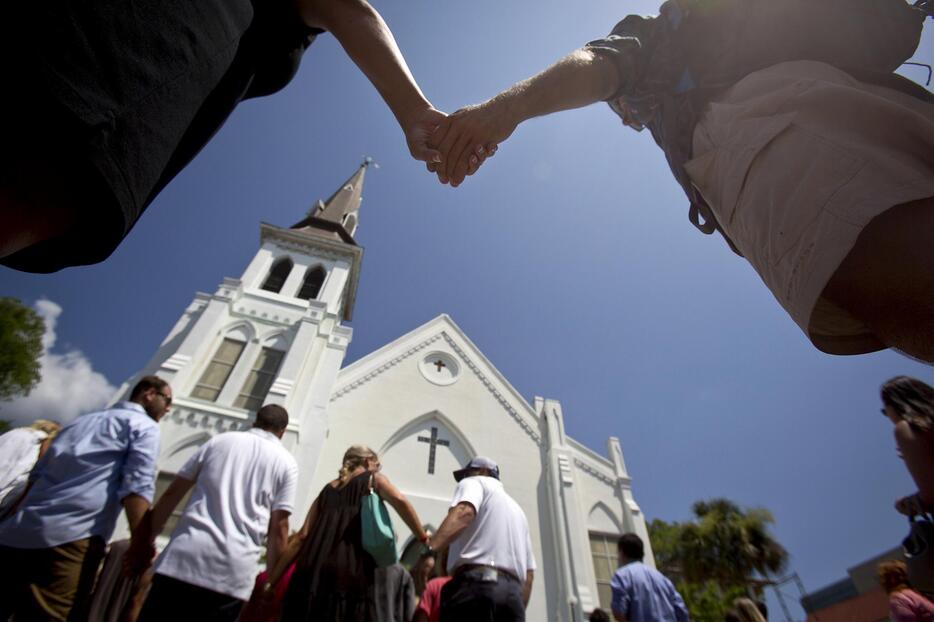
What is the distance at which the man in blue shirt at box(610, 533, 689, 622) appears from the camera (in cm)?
406

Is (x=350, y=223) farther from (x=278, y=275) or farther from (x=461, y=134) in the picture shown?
(x=461, y=134)

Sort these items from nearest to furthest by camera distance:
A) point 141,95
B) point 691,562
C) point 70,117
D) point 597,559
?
point 70,117 < point 141,95 < point 597,559 < point 691,562

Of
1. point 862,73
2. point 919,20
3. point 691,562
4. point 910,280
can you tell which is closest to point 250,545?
point 910,280

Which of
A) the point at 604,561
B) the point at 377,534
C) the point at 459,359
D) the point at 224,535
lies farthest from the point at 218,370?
the point at 604,561

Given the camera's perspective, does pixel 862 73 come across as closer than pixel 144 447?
Yes

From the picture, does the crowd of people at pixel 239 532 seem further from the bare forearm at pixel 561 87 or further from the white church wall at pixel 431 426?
the white church wall at pixel 431 426

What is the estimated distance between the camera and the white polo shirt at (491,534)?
2951 mm

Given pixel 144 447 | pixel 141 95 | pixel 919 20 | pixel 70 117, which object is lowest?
pixel 70 117

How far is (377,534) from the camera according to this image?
9.23ft

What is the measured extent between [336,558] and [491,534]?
3.66 ft

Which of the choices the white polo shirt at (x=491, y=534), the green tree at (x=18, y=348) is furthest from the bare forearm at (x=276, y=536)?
the green tree at (x=18, y=348)

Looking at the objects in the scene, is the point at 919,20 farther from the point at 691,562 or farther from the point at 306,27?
the point at 691,562

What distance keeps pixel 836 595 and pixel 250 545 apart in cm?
5952

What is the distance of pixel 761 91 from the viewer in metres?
1.15
